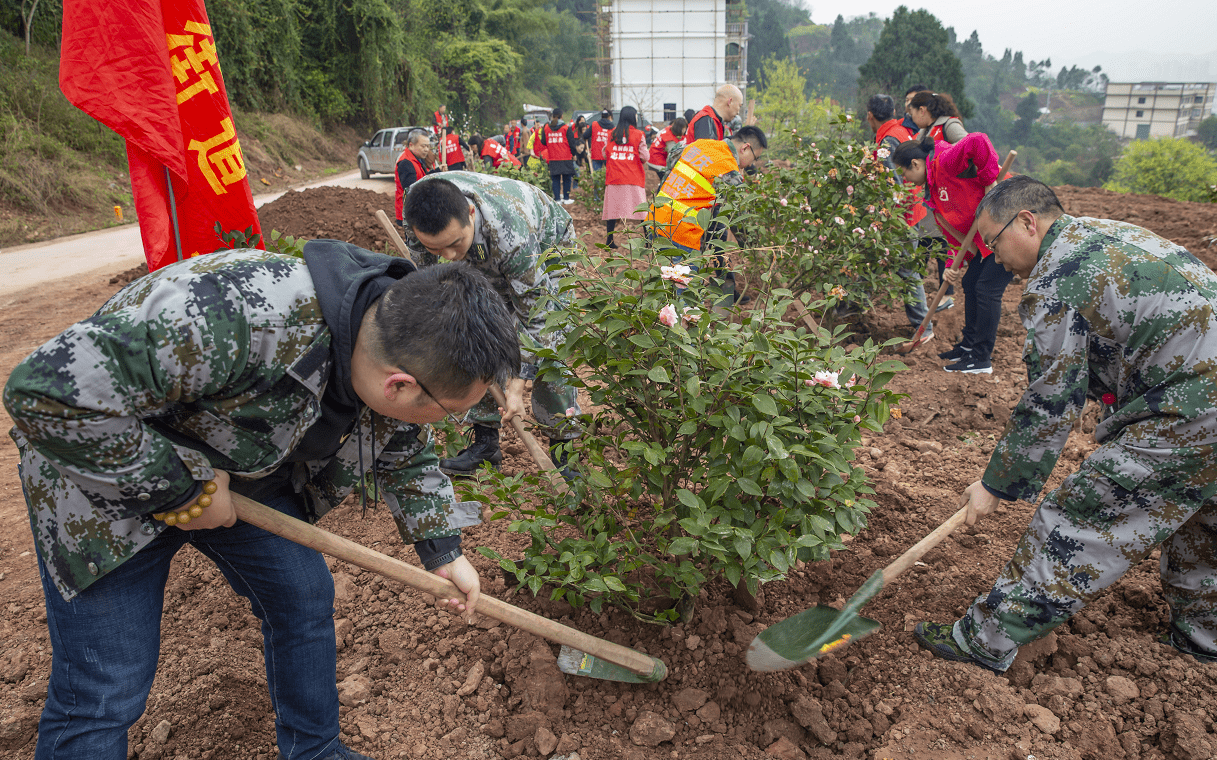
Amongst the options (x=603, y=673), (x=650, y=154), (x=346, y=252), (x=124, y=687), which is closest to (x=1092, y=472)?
(x=603, y=673)

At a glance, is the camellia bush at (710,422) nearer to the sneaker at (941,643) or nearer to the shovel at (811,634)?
the shovel at (811,634)

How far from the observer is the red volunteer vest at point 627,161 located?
332 inches

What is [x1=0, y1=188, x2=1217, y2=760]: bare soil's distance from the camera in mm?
2051

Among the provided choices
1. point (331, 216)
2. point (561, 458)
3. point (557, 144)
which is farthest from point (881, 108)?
point (557, 144)

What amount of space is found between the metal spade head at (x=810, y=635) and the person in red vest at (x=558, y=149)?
11.5m

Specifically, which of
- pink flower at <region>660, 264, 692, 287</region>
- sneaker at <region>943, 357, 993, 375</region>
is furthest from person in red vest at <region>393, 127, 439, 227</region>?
pink flower at <region>660, 264, 692, 287</region>

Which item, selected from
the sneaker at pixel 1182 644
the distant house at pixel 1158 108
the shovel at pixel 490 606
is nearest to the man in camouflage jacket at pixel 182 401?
the shovel at pixel 490 606

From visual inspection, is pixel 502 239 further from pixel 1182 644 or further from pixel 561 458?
pixel 1182 644

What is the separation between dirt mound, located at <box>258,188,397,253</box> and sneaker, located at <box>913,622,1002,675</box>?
253 inches

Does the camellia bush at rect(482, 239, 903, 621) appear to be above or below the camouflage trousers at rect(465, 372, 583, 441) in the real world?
above

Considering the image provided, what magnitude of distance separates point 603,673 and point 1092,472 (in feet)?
5.14

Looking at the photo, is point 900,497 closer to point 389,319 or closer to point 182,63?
point 389,319

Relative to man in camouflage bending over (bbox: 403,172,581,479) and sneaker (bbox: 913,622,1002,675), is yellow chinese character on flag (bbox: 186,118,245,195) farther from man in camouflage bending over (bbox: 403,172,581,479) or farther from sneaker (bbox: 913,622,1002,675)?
sneaker (bbox: 913,622,1002,675)

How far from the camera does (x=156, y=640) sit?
159 centimetres
